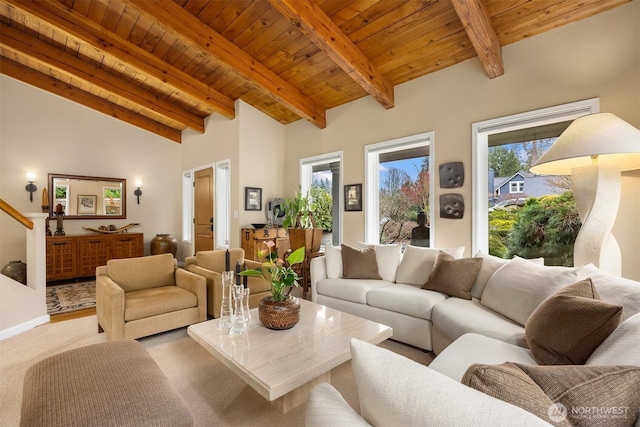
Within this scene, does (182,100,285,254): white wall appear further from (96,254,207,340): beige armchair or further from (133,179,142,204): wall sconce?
(96,254,207,340): beige armchair

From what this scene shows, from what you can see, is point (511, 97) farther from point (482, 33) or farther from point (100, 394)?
point (100, 394)

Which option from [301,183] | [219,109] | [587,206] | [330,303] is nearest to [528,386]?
[587,206]

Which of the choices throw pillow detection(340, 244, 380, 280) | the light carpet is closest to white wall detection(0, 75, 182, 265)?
the light carpet

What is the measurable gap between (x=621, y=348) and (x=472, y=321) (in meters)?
1.01

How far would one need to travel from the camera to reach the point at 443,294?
2676 mm

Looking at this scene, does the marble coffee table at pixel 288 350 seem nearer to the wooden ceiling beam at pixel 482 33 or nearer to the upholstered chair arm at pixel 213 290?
the upholstered chair arm at pixel 213 290

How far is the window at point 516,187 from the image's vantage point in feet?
10.4

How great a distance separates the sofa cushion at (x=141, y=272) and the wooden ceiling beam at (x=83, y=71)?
3.37m

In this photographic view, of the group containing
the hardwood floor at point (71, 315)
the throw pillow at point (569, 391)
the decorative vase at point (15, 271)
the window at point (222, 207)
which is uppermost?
the window at point (222, 207)

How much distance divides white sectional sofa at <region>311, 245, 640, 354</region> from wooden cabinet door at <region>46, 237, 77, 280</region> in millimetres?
4427

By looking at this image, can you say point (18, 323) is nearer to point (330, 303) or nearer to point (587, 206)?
point (330, 303)

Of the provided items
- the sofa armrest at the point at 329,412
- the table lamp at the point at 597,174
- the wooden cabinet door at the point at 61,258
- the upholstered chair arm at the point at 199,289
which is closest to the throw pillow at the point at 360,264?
the upholstered chair arm at the point at 199,289

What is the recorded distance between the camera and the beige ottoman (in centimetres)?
110

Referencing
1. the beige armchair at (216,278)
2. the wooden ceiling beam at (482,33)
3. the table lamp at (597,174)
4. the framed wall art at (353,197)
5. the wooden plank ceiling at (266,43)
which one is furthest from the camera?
the framed wall art at (353,197)
